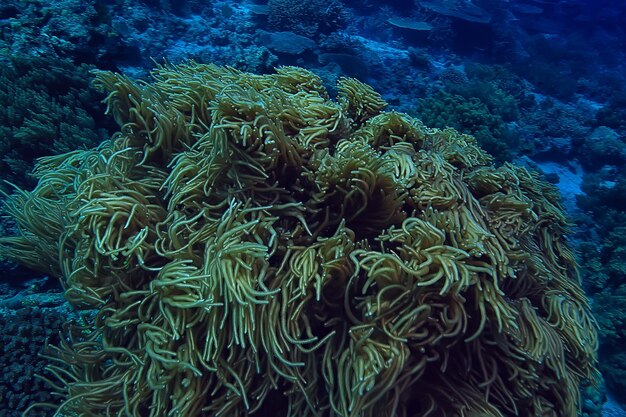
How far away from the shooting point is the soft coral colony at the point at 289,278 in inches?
90.0

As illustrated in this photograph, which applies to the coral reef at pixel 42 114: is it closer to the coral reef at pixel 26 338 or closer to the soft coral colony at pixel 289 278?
the coral reef at pixel 26 338

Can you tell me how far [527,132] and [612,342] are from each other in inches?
255

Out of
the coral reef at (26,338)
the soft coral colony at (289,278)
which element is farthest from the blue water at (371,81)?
the soft coral colony at (289,278)

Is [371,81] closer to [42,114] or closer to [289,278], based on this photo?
[42,114]

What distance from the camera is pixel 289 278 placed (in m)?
2.41

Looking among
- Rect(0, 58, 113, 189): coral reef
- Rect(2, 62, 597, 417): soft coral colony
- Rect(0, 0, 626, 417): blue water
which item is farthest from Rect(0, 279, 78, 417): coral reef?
Rect(0, 58, 113, 189): coral reef

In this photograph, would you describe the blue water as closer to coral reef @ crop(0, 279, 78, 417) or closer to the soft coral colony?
coral reef @ crop(0, 279, 78, 417)

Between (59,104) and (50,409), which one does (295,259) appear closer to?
(50,409)

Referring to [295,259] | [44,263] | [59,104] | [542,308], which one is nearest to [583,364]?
[542,308]

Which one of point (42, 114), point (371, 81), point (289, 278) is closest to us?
point (289, 278)

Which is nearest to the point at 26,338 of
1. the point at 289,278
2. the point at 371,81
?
the point at 289,278

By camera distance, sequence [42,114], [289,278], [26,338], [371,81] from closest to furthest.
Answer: [289,278] < [26,338] < [42,114] < [371,81]

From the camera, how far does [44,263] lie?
354 cm

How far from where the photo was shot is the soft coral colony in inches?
90.0
